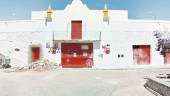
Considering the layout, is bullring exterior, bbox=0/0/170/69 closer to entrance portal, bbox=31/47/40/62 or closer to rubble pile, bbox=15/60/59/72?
entrance portal, bbox=31/47/40/62

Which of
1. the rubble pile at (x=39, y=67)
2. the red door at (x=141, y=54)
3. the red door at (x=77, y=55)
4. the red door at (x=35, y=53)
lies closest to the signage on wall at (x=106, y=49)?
the red door at (x=77, y=55)

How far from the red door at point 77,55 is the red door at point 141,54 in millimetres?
5054

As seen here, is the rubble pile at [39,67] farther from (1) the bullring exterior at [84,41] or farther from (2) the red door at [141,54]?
(2) the red door at [141,54]

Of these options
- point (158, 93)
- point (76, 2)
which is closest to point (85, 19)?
point (76, 2)

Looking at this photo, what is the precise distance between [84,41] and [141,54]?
22.1 feet

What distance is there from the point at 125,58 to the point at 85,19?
6.35 m

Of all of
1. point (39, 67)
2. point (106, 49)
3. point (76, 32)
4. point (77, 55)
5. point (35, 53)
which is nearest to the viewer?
point (39, 67)

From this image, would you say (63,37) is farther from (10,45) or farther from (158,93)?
(158,93)

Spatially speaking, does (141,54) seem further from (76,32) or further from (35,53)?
(35,53)

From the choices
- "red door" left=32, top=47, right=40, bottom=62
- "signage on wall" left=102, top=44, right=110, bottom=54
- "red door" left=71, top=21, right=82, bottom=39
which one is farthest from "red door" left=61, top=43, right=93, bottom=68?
"red door" left=32, top=47, right=40, bottom=62

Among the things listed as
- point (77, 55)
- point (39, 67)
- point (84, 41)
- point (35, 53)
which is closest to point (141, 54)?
point (84, 41)

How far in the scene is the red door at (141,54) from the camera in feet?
144

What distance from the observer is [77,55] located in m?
43.9

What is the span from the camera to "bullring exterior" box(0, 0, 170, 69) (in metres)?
43.3
